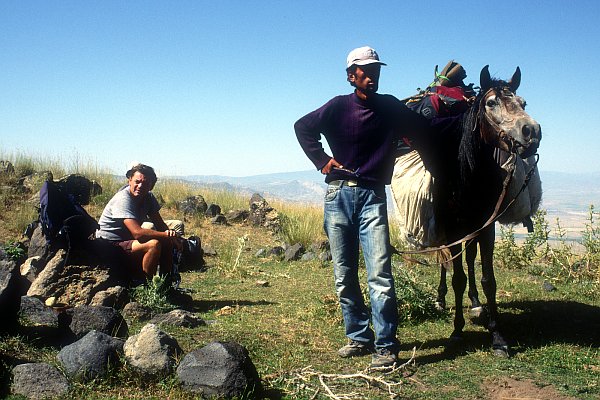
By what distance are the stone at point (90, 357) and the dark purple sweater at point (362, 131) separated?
2.05m

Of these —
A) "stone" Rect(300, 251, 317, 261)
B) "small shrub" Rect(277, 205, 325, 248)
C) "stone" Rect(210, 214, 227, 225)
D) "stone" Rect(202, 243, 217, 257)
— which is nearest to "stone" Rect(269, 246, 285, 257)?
"stone" Rect(300, 251, 317, 261)

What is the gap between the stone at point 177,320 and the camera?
5.24 meters

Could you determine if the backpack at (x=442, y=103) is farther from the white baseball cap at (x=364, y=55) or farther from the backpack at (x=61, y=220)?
the backpack at (x=61, y=220)

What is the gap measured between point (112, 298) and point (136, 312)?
42cm

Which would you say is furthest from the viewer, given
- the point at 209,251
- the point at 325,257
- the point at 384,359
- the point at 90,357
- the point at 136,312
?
the point at 209,251

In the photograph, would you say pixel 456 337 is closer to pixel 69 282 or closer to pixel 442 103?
pixel 442 103

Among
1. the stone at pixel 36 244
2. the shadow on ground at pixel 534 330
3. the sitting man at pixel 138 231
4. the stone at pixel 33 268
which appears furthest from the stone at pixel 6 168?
the shadow on ground at pixel 534 330

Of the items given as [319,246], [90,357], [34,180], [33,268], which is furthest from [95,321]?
[34,180]

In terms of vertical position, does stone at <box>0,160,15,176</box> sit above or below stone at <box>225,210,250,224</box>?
above

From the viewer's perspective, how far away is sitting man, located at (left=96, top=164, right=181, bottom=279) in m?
6.12

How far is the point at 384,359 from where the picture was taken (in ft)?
14.0

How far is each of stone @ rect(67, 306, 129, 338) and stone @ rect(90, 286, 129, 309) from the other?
0.99 metres

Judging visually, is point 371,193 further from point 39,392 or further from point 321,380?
point 39,392

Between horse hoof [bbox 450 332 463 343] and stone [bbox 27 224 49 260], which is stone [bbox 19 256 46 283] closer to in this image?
stone [bbox 27 224 49 260]
